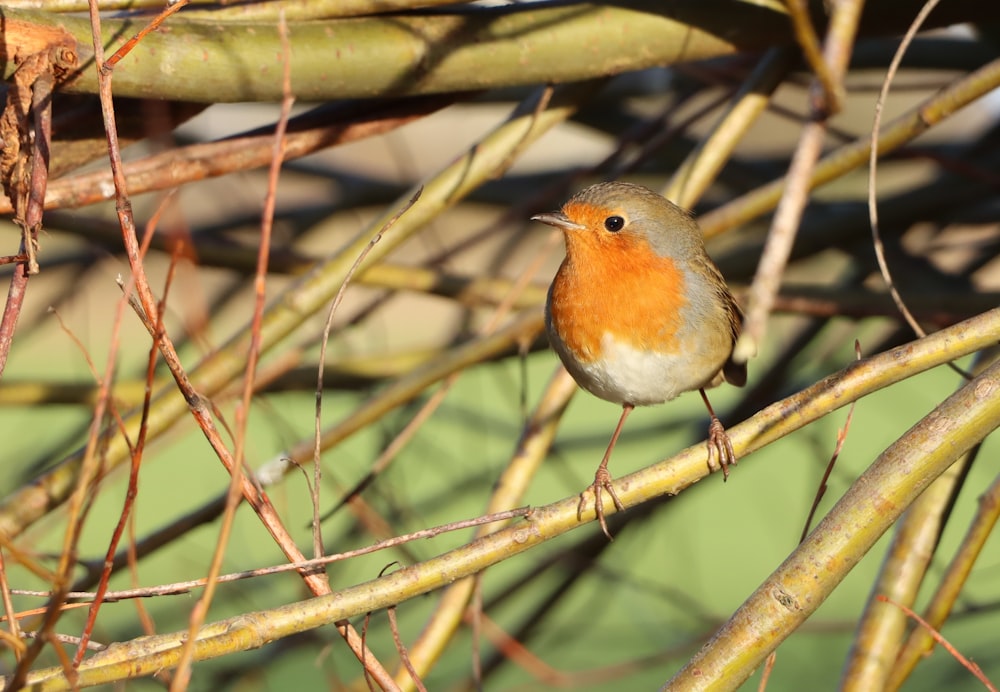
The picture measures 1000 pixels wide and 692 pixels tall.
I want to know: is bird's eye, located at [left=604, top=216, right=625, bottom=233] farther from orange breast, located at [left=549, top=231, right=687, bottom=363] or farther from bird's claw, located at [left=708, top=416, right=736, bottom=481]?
bird's claw, located at [left=708, top=416, right=736, bottom=481]

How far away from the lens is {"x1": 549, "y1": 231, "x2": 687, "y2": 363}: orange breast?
1.94 m

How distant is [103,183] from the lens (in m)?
1.68

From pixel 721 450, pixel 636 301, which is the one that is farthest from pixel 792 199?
pixel 636 301

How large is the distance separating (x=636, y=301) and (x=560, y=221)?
0.20 metres

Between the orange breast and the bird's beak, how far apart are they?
0.02m

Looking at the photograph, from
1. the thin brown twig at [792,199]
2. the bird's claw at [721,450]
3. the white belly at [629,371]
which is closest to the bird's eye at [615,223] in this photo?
the white belly at [629,371]

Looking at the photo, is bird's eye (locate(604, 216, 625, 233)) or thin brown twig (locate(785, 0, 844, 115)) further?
bird's eye (locate(604, 216, 625, 233))

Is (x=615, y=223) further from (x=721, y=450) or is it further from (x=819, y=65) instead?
(x=721, y=450)

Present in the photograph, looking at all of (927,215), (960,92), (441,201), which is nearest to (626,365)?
(441,201)

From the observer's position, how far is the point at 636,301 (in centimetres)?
196

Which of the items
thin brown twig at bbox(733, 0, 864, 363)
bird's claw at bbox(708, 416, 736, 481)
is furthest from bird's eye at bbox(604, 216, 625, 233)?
bird's claw at bbox(708, 416, 736, 481)

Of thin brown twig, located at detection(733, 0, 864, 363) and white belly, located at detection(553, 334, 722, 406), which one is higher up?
thin brown twig, located at detection(733, 0, 864, 363)

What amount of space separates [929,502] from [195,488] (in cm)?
539

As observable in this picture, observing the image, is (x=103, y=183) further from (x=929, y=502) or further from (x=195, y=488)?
(x=195, y=488)
